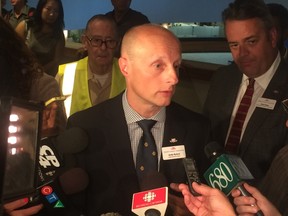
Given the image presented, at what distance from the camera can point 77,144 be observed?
1398 mm

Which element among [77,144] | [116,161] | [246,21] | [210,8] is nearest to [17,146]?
[77,144]

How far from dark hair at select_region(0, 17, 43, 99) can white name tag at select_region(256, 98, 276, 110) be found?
107 cm

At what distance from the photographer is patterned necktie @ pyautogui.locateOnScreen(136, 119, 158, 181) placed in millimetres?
1579

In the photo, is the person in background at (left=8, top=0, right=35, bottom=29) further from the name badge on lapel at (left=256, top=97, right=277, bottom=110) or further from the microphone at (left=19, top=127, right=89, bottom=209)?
the microphone at (left=19, top=127, right=89, bottom=209)

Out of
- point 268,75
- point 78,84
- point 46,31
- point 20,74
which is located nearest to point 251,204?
point 20,74

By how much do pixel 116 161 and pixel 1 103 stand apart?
2.53ft

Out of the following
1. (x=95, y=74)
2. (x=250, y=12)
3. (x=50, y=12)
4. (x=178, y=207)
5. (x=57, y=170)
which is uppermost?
(x=50, y=12)

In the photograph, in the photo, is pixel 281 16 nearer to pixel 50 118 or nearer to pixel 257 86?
pixel 257 86

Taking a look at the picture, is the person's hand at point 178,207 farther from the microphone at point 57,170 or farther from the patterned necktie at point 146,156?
the microphone at point 57,170

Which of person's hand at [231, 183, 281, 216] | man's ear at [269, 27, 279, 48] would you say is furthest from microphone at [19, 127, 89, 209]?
man's ear at [269, 27, 279, 48]

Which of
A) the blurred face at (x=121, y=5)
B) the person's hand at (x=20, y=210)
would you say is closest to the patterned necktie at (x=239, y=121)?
the person's hand at (x=20, y=210)

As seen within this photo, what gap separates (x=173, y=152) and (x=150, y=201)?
16.0 inches

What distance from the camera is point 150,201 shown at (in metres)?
1.20

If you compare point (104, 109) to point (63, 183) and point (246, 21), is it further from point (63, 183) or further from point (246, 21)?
point (246, 21)
